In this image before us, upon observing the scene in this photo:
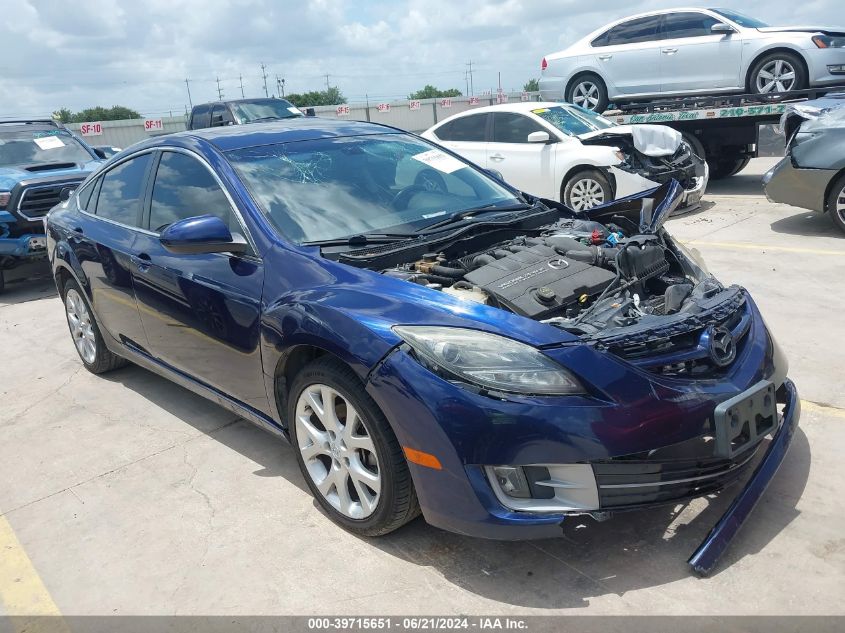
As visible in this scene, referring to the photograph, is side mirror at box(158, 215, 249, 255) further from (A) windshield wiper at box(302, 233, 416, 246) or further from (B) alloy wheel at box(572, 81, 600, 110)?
(B) alloy wheel at box(572, 81, 600, 110)

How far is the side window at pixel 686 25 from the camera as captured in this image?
34.7 feet

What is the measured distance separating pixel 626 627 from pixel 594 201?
7.42 meters

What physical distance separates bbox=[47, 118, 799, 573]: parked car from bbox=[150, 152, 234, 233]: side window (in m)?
0.02

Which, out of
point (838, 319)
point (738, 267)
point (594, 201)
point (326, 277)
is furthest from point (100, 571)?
point (594, 201)

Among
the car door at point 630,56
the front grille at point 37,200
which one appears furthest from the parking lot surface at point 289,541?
the car door at point 630,56

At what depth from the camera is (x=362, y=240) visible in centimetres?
340

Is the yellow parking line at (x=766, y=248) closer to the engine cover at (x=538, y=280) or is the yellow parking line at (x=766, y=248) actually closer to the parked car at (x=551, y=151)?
the parked car at (x=551, y=151)

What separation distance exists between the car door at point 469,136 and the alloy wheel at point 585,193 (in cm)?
136

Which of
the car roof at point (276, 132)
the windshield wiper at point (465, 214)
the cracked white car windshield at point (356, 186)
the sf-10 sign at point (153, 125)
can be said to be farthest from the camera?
the sf-10 sign at point (153, 125)

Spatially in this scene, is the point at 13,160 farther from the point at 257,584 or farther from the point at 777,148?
the point at 777,148

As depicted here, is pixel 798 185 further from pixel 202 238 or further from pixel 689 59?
pixel 202 238

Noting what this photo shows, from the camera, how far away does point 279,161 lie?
3.81 metres

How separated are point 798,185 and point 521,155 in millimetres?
3402

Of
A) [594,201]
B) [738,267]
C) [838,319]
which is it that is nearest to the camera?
[838,319]
